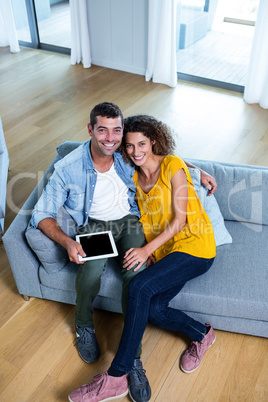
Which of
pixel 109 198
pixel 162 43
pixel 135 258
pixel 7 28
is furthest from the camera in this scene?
pixel 7 28

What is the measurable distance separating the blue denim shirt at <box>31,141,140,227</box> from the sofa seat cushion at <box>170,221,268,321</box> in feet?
1.99

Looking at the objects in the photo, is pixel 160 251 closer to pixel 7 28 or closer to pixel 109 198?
pixel 109 198

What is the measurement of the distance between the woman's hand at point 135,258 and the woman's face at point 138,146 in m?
0.42

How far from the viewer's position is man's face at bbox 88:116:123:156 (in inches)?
75.0

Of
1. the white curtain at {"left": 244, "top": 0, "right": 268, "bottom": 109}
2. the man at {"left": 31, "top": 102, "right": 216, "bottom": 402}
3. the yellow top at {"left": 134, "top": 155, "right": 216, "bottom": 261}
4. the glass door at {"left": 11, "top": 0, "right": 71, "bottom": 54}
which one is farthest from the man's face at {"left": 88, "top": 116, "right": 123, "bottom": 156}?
the glass door at {"left": 11, "top": 0, "right": 71, "bottom": 54}

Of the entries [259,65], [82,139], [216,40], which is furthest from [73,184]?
[216,40]

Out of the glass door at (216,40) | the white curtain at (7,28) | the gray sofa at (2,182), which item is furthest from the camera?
the white curtain at (7,28)

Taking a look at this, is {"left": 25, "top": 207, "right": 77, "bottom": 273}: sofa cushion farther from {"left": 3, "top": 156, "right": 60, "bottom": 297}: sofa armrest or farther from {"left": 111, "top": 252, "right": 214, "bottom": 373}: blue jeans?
{"left": 111, "top": 252, "right": 214, "bottom": 373}: blue jeans

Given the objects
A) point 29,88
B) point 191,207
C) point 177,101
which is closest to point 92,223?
point 191,207

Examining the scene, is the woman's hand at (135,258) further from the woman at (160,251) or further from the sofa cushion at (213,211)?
the sofa cushion at (213,211)

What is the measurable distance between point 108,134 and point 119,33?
10.2 ft

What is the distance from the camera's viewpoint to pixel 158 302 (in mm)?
1819

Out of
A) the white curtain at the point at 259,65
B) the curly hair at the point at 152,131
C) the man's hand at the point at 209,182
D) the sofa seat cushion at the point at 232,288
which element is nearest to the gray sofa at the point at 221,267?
the sofa seat cushion at the point at 232,288

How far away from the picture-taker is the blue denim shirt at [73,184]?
1.97 metres
